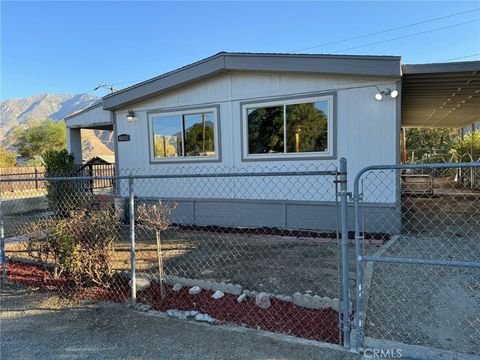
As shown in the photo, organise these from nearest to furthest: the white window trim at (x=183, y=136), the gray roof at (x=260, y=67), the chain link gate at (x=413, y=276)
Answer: the chain link gate at (x=413, y=276)
the gray roof at (x=260, y=67)
the white window trim at (x=183, y=136)

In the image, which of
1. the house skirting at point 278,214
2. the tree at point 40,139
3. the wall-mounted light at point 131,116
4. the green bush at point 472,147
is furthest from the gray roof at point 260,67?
the tree at point 40,139

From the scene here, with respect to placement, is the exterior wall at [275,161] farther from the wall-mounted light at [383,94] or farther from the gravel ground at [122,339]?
the gravel ground at [122,339]

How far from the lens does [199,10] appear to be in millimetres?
11977

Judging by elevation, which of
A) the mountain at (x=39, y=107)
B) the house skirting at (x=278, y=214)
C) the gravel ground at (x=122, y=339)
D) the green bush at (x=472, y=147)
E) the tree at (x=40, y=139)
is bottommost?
the gravel ground at (x=122, y=339)

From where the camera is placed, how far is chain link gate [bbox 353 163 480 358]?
8.60 feet

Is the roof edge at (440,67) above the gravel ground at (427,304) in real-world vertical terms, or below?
above

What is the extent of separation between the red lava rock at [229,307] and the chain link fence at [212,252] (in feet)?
0.04

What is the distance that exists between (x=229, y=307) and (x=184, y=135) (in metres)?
5.49

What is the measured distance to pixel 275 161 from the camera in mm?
7234

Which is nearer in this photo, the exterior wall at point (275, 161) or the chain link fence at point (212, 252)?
the chain link fence at point (212, 252)

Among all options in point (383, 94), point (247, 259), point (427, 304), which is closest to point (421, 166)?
point (427, 304)

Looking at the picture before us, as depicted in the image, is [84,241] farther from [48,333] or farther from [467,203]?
[467,203]

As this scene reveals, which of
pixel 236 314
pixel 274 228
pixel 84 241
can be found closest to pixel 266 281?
pixel 236 314

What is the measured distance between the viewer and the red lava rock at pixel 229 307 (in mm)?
3021
